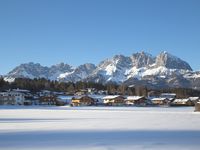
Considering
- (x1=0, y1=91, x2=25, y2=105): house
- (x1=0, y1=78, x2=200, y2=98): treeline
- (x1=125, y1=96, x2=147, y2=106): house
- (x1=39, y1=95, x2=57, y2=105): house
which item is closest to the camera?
(x1=0, y1=91, x2=25, y2=105): house

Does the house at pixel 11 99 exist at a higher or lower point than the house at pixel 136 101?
higher

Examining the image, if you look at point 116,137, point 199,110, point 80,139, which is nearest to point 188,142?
point 116,137

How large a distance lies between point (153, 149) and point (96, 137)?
4.51 meters

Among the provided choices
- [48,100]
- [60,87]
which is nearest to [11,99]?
[48,100]

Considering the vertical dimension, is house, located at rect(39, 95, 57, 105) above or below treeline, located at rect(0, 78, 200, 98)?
below

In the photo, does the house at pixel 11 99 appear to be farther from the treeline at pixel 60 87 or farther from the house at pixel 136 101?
the house at pixel 136 101

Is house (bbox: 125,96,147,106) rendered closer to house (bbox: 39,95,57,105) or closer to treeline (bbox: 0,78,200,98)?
house (bbox: 39,95,57,105)

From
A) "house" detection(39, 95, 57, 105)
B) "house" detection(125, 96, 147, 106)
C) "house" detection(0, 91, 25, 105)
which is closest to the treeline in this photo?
"house" detection(0, 91, 25, 105)

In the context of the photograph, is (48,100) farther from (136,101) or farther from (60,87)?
(60,87)

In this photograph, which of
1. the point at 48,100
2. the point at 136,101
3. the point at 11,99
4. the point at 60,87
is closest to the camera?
the point at 11,99

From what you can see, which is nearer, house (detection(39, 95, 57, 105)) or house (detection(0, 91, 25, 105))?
house (detection(0, 91, 25, 105))

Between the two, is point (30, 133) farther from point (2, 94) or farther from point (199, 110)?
point (2, 94)

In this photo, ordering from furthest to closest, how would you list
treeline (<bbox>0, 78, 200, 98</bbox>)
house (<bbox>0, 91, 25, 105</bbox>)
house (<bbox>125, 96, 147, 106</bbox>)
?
1. treeline (<bbox>0, 78, 200, 98</bbox>)
2. house (<bbox>125, 96, 147, 106</bbox>)
3. house (<bbox>0, 91, 25, 105</bbox>)

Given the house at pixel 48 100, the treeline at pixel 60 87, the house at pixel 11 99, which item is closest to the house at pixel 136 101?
the house at pixel 48 100
